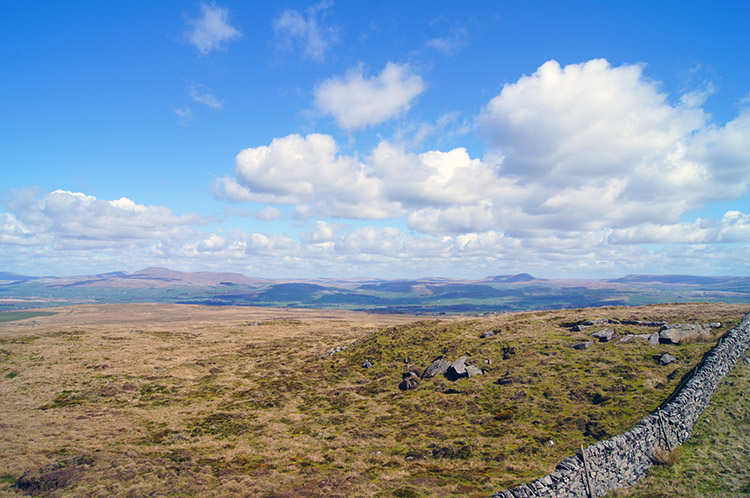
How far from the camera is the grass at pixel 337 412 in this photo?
23781 millimetres

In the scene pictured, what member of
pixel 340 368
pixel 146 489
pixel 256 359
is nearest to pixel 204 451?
pixel 146 489

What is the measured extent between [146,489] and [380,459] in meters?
15.8

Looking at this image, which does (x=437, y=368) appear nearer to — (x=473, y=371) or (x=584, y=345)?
(x=473, y=371)

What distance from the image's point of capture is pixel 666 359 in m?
34.6

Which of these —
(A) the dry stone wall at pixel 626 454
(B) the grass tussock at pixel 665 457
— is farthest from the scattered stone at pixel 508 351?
(B) the grass tussock at pixel 665 457

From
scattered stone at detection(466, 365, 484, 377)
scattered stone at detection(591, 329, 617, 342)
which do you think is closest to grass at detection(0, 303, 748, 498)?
scattered stone at detection(591, 329, 617, 342)

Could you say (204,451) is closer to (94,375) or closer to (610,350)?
(94,375)

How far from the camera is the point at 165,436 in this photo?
3297cm

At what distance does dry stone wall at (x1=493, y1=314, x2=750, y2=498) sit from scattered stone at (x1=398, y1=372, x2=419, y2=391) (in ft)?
88.2

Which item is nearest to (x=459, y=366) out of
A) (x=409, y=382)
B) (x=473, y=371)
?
(x=473, y=371)

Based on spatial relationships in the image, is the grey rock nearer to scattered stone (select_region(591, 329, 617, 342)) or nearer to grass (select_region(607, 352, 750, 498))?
scattered stone (select_region(591, 329, 617, 342))

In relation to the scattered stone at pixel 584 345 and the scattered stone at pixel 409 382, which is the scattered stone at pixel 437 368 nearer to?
the scattered stone at pixel 409 382

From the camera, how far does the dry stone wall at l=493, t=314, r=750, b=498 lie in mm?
16953

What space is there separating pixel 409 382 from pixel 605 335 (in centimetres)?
2681
